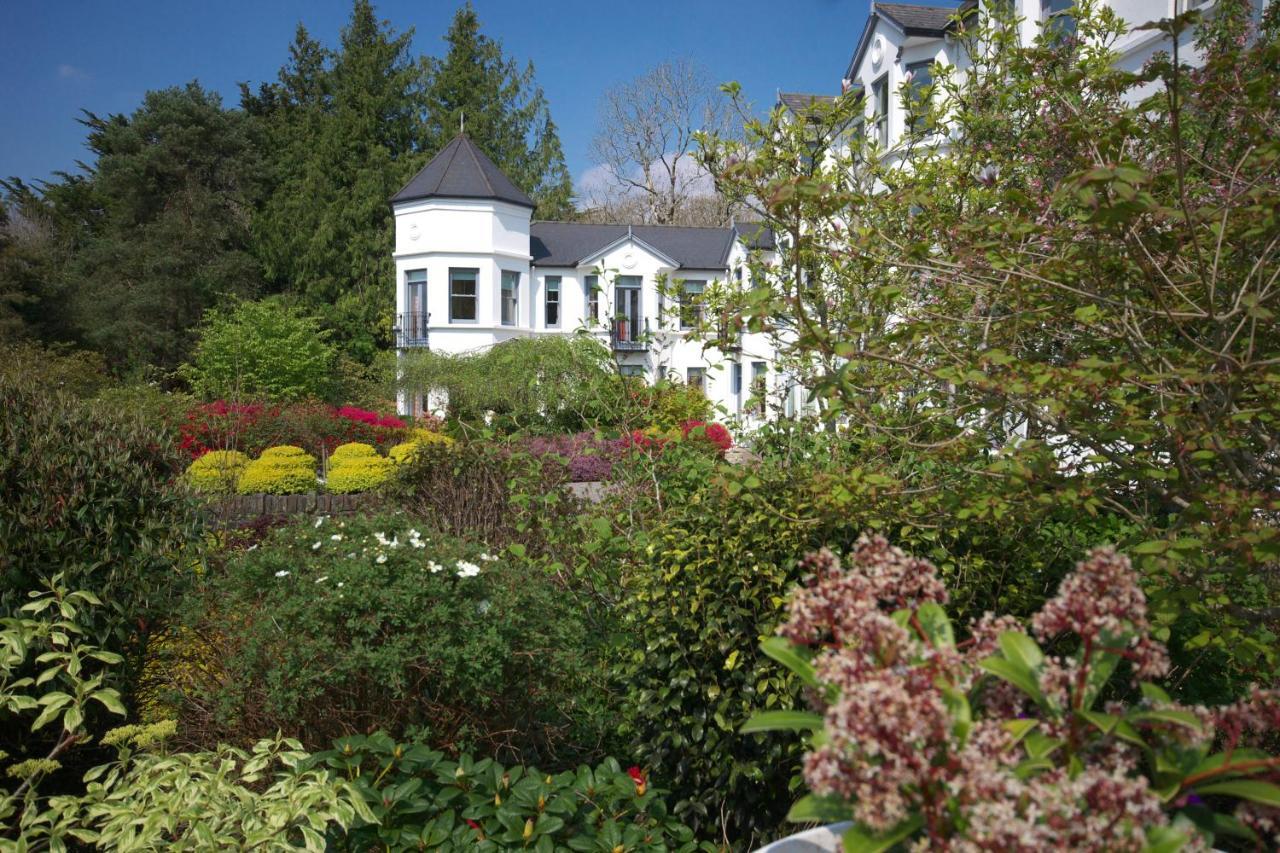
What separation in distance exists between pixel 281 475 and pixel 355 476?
1.10 metres

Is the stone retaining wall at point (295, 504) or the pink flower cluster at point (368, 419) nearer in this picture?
the stone retaining wall at point (295, 504)

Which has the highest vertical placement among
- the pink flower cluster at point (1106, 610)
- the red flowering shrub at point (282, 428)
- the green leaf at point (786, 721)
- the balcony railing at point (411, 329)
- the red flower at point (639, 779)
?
the balcony railing at point (411, 329)

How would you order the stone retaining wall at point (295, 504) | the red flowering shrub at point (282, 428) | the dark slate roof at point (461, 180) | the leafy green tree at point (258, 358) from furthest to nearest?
the dark slate roof at point (461, 180) < the leafy green tree at point (258, 358) < the red flowering shrub at point (282, 428) < the stone retaining wall at point (295, 504)

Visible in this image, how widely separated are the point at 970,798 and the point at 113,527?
3994 mm

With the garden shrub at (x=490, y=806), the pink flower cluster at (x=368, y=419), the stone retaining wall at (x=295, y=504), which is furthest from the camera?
the pink flower cluster at (x=368, y=419)

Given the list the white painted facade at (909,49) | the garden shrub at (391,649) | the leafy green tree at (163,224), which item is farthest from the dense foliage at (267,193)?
the garden shrub at (391,649)

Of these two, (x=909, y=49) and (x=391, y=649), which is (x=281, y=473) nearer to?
(x=391, y=649)

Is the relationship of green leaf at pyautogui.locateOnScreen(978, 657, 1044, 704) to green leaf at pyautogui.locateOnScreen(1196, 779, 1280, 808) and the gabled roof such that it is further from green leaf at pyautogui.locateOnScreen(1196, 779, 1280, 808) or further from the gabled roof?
the gabled roof

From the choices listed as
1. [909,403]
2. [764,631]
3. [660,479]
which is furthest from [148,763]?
[909,403]

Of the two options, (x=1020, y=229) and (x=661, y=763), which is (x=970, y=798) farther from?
(x=661, y=763)

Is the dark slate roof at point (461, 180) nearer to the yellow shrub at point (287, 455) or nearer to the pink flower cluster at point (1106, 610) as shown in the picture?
the yellow shrub at point (287, 455)

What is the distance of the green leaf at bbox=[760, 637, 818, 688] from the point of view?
1.42 meters

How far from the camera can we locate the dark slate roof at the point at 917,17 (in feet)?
51.5

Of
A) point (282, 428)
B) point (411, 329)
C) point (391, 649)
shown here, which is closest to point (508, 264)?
point (411, 329)
